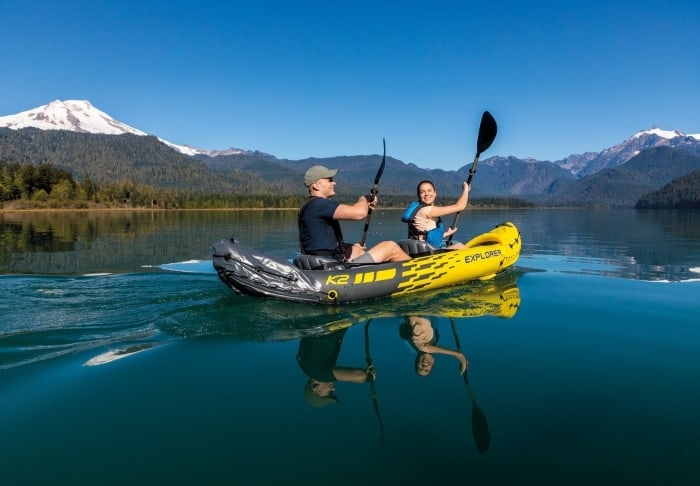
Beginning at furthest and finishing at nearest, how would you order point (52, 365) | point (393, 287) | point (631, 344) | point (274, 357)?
point (393, 287) < point (631, 344) < point (274, 357) < point (52, 365)

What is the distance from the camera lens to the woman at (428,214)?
10070 millimetres

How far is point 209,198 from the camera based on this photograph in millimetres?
123312

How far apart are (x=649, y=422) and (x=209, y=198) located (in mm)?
126309

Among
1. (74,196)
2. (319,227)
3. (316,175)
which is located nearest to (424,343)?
(319,227)

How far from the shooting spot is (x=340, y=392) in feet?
15.4

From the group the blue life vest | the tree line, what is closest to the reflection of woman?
the blue life vest

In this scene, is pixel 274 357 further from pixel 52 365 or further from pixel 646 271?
pixel 646 271

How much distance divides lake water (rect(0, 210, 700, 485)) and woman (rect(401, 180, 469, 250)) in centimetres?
209

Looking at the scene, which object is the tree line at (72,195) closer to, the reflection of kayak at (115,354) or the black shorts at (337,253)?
the black shorts at (337,253)

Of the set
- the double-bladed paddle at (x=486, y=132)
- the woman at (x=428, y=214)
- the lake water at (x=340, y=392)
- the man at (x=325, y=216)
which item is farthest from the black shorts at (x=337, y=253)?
the double-bladed paddle at (x=486, y=132)

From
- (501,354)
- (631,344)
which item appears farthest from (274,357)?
(631,344)

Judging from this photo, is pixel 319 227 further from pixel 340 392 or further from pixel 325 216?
pixel 340 392

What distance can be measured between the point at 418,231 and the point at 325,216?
3266 millimetres

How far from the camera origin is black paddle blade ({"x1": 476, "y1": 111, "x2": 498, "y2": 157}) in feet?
43.0
